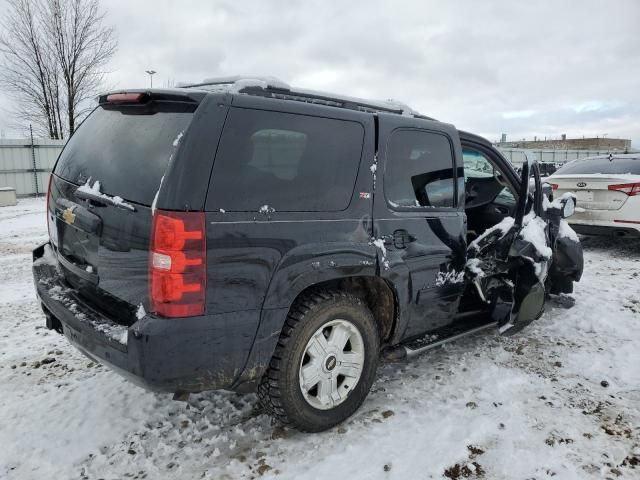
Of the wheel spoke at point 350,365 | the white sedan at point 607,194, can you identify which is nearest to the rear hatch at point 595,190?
the white sedan at point 607,194

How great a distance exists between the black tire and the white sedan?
5.92 metres

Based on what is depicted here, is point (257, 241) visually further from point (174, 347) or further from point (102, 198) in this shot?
point (102, 198)

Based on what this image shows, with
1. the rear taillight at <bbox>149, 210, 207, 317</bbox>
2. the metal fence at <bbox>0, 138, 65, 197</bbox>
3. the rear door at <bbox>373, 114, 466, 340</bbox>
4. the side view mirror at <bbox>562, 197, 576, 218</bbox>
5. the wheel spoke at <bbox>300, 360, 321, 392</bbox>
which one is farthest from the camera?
the metal fence at <bbox>0, 138, 65, 197</bbox>

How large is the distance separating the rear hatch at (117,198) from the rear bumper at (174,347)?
0.13m

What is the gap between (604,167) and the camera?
7680 mm

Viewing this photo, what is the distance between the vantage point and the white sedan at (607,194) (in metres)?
6.98

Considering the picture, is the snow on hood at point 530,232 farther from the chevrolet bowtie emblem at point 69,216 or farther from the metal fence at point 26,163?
the metal fence at point 26,163

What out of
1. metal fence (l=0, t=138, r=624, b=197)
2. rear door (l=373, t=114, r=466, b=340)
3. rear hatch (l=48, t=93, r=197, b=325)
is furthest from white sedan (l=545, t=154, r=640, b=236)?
metal fence (l=0, t=138, r=624, b=197)

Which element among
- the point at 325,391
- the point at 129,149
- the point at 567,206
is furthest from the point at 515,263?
the point at 129,149

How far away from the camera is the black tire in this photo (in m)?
2.56

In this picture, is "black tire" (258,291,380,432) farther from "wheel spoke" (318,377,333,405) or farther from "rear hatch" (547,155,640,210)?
"rear hatch" (547,155,640,210)

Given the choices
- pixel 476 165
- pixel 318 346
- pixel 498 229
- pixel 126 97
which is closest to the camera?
pixel 126 97

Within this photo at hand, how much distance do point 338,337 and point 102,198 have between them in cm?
151

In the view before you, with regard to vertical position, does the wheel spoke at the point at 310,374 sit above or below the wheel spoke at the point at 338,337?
below
